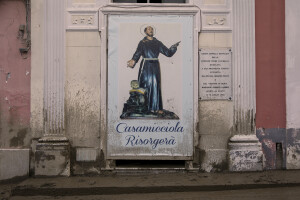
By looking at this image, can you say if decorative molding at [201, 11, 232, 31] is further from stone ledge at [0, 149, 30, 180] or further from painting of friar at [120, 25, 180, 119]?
stone ledge at [0, 149, 30, 180]

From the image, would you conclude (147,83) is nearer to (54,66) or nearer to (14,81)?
(54,66)

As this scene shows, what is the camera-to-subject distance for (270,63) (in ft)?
21.0

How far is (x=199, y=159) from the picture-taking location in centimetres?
627

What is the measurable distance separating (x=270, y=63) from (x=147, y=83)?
2.51 m

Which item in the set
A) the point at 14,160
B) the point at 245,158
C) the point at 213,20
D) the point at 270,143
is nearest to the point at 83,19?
the point at 213,20

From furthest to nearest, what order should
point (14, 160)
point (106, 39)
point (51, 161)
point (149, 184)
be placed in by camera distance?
1. point (106, 39)
2. point (14, 160)
3. point (51, 161)
4. point (149, 184)

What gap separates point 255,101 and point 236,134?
764 mm

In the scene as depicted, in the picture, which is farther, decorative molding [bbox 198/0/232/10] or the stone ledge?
decorative molding [bbox 198/0/232/10]

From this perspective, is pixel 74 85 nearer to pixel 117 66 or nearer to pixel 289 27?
pixel 117 66

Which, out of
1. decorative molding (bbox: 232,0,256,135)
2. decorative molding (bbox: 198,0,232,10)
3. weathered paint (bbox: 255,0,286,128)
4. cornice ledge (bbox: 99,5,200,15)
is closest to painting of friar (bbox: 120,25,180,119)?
cornice ledge (bbox: 99,5,200,15)

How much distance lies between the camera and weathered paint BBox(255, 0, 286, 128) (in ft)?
21.0

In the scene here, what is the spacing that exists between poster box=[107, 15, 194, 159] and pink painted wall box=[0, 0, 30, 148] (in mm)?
1671

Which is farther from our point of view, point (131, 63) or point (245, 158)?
point (131, 63)

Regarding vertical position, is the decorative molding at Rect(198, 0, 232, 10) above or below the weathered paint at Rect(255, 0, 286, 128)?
above
